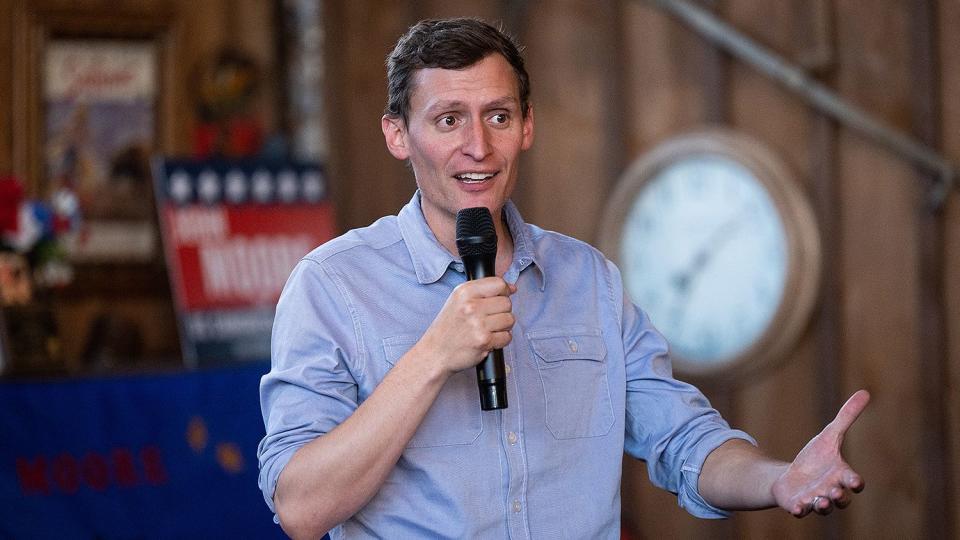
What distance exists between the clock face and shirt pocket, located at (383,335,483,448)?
1.86m

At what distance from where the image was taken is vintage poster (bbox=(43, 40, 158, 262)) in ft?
14.4

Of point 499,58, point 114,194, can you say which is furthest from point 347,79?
point 499,58

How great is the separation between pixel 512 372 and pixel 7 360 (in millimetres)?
2251

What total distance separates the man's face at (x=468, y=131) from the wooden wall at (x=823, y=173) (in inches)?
70.6

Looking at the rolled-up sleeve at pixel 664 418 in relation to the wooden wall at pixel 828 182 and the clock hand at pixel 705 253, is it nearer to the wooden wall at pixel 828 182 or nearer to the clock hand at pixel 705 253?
the wooden wall at pixel 828 182

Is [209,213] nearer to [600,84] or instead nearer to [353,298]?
[600,84]

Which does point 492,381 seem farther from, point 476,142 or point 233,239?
point 233,239

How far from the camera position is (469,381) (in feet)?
5.90

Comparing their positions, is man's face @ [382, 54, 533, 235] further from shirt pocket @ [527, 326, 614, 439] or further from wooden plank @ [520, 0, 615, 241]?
wooden plank @ [520, 0, 615, 241]

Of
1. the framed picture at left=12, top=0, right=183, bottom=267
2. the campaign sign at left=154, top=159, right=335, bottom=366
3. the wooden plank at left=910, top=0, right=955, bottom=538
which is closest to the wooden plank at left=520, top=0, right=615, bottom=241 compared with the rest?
the campaign sign at left=154, top=159, right=335, bottom=366

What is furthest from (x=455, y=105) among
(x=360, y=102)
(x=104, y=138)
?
(x=104, y=138)

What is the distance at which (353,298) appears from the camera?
175cm

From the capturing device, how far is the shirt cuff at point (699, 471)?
1.84 meters

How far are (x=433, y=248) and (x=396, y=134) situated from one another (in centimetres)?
19
